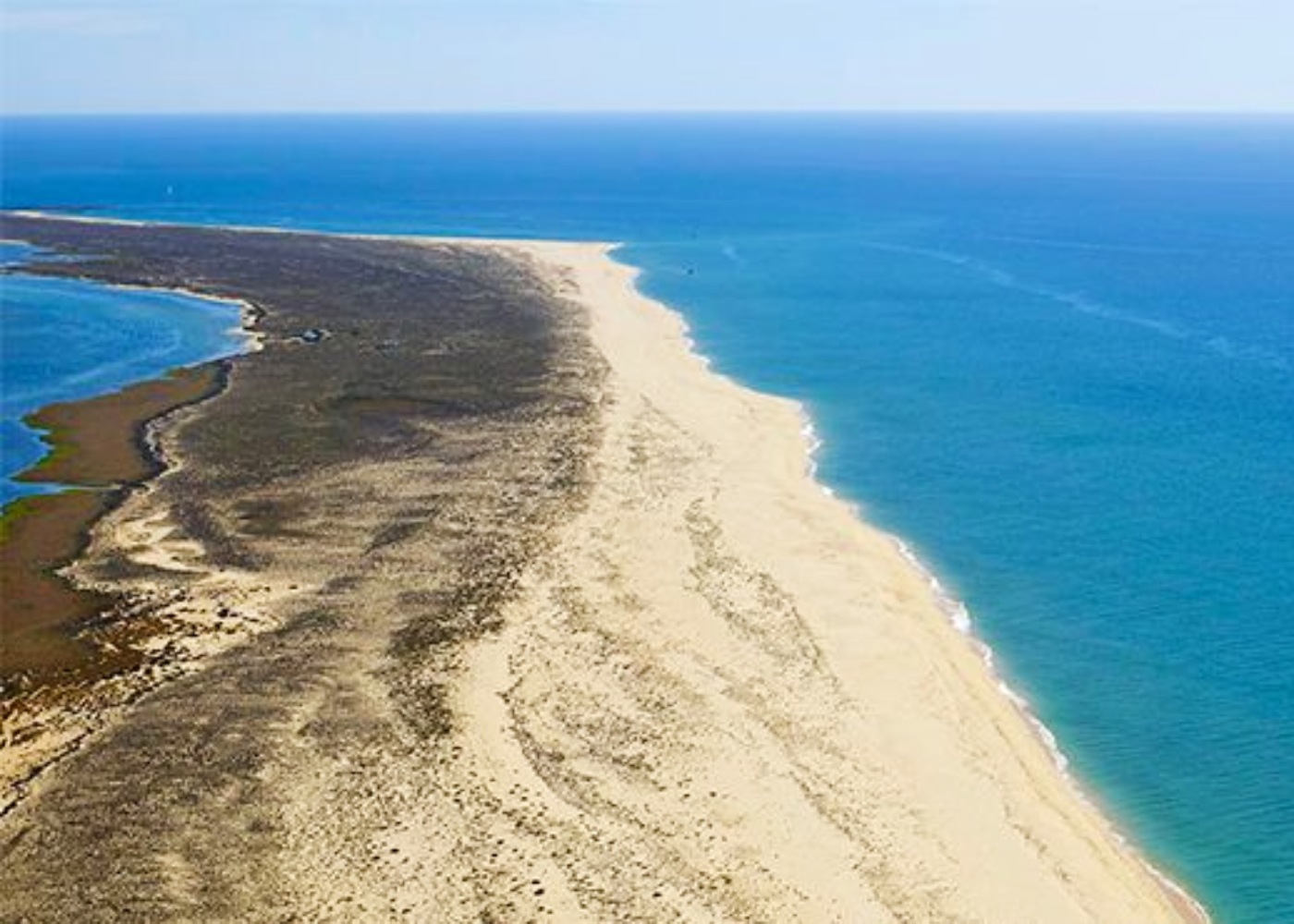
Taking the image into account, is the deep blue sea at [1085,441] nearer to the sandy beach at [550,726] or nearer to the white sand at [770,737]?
the white sand at [770,737]

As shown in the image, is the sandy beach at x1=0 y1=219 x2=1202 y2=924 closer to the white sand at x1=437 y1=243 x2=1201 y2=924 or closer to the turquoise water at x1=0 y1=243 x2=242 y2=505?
the white sand at x1=437 y1=243 x2=1201 y2=924

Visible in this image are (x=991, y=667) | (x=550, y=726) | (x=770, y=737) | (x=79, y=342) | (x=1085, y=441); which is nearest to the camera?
(x=770, y=737)

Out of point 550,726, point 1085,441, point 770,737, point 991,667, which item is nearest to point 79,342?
point 1085,441

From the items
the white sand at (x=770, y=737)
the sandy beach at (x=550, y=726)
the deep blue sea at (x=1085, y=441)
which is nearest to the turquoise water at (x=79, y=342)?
the deep blue sea at (x=1085, y=441)

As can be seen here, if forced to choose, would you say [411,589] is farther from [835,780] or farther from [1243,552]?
[1243,552]

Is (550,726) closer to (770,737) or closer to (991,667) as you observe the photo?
(770,737)

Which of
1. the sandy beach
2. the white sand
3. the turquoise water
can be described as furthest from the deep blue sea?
the sandy beach

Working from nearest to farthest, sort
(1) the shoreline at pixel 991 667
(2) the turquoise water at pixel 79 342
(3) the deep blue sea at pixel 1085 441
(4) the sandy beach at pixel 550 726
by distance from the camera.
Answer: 1. (4) the sandy beach at pixel 550 726
2. (1) the shoreline at pixel 991 667
3. (3) the deep blue sea at pixel 1085 441
4. (2) the turquoise water at pixel 79 342
